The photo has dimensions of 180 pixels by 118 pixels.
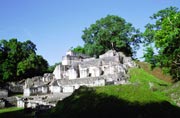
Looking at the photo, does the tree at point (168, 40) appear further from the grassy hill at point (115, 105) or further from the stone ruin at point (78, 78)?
the grassy hill at point (115, 105)

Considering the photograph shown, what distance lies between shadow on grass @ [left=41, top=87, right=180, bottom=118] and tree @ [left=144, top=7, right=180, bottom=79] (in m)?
18.3

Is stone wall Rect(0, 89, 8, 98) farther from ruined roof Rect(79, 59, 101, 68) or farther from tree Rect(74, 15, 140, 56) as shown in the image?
tree Rect(74, 15, 140, 56)

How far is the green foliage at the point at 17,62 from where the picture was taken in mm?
65500

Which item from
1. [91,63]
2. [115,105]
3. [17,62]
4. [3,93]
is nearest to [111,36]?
[91,63]

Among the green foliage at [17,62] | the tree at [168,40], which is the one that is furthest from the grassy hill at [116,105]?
the green foliage at [17,62]

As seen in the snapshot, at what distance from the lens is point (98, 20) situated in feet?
263

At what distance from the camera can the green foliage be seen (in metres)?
65.5

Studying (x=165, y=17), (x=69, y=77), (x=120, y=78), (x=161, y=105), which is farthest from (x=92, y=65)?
(x=161, y=105)

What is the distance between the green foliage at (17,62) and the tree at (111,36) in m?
15.7

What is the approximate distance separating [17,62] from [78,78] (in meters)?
19.6

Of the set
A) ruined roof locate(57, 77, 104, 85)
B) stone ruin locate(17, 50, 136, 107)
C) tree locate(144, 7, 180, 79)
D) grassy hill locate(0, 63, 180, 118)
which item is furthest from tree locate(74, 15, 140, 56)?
grassy hill locate(0, 63, 180, 118)

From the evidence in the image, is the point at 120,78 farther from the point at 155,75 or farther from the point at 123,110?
the point at 123,110

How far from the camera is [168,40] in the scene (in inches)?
1417

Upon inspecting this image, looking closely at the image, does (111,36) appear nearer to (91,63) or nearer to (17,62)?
(91,63)
